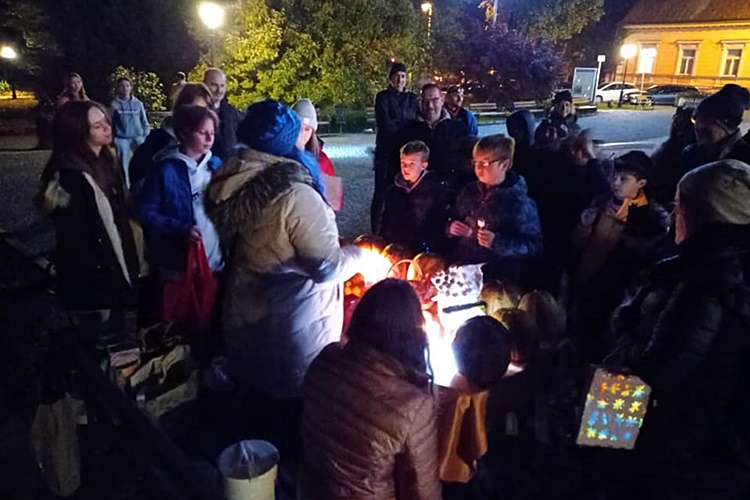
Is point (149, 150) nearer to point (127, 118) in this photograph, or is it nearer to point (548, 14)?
point (127, 118)

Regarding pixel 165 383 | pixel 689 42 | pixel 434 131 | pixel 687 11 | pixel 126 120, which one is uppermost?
pixel 687 11

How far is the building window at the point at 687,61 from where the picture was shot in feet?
149

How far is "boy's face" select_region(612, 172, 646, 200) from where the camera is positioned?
4098 millimetres

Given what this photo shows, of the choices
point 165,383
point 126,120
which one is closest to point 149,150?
point 165,383

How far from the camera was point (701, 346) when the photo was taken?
2.31 meters

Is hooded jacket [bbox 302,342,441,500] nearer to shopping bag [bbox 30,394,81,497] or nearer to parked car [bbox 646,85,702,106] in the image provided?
shopping bag [bbox 30,394,81,497]

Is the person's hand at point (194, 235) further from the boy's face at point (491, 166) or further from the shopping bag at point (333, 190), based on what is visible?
the boy's face at point (491, 166)

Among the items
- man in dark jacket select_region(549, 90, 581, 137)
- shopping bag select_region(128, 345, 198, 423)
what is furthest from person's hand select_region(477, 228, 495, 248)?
man in dark jacket select_region(549, 90, 581, 137)

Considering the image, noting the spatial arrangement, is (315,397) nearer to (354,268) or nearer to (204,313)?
(354,268)

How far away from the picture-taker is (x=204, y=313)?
348 cm

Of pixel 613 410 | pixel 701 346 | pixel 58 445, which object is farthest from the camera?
pixel 58 445

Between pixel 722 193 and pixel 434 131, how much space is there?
4.20 meters

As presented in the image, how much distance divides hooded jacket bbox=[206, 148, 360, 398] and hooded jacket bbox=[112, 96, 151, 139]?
891 cm

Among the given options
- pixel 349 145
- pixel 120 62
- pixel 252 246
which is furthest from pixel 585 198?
pixel 120 62
